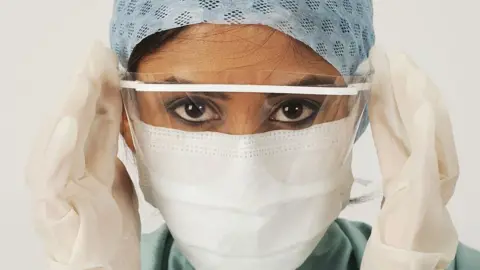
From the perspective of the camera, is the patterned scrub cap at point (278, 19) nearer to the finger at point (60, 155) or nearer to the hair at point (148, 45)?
the hair at point (148, 45)

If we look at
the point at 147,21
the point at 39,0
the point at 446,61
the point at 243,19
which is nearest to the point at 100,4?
the point at 39,0

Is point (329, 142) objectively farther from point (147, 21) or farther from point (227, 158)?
point (147, 21)

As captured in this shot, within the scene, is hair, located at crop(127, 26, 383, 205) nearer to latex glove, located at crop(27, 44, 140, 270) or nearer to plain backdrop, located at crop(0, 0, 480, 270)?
latex glove, located at crop(27, 44, 140, 270)

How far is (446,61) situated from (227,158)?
2.53ft

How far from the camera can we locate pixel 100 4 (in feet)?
4.88

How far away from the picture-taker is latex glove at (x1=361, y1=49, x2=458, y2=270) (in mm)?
973

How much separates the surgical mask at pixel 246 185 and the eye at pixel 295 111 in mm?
Result: 15

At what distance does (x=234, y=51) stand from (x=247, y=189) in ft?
0.58

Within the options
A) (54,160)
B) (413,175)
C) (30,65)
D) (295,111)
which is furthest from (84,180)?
(30,65)

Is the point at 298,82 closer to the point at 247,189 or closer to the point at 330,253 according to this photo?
the point at 247,189

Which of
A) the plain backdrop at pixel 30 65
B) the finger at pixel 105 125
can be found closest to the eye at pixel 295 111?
the finger at pixel 105 125

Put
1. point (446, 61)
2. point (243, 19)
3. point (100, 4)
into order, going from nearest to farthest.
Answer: point (243, 19) < point (100, 4) < point (446, 61)

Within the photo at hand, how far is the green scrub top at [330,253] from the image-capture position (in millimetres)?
1244

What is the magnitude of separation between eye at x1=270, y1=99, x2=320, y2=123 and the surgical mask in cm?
2
